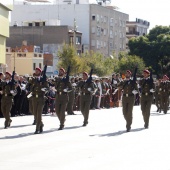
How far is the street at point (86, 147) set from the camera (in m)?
14.4

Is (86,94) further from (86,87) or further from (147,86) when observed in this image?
(147,86)

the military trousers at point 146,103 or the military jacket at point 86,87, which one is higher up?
the military jacket at point 86,87

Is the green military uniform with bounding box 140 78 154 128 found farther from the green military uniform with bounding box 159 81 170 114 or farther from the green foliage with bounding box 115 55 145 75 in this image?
the green foliage with bounding box 115 55 145 75

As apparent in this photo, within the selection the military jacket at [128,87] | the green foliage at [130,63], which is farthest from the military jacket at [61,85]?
the green foliage at [130,63]

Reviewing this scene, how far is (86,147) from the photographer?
17781mm

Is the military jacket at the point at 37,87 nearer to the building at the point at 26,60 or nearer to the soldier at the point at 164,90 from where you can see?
the soldier at the point at 164,90

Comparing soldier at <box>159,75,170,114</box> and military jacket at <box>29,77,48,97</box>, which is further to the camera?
soldier at <box>159,75,170,114</box>

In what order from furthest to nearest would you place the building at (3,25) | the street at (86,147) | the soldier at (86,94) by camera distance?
the building at (3,25) → the soldier at (86,94) → the street at (86,147)

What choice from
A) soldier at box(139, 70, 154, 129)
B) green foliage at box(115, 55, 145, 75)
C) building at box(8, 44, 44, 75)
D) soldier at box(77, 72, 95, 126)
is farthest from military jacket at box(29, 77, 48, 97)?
green foliage at box(115, 55, 145, 75)

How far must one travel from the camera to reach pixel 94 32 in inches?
4897

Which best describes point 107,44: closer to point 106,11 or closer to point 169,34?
point 106,11

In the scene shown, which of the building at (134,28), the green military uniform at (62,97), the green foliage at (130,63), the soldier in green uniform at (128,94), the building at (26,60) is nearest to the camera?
the green military uniform at (62,97)

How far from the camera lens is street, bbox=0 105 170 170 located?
14.4m

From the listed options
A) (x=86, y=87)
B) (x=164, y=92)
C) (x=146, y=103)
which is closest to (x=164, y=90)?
(x=164, y=92)
